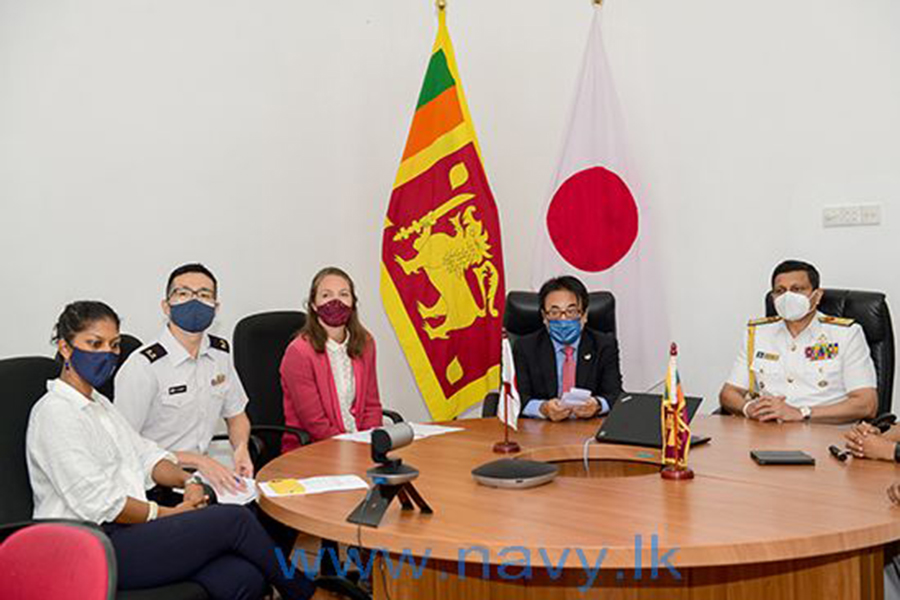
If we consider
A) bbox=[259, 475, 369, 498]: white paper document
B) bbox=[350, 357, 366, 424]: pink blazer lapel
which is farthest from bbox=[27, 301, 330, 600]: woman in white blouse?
bbox=[350, 357, 366, 424]: pink blazer lapel

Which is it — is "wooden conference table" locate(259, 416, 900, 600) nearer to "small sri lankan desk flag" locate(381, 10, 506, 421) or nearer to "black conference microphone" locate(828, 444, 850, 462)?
"black conference microphone" locate(828, 444, 850, 462)

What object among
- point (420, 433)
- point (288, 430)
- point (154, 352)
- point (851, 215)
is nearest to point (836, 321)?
point (851, 215)

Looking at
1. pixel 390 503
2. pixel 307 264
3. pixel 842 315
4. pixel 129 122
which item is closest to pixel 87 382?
pixel 390 503

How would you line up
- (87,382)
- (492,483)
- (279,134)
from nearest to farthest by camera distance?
(492,483) < (87,382) < (279,134)

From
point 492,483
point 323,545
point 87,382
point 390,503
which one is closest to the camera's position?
point 390,503

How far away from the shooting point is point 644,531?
188 cm

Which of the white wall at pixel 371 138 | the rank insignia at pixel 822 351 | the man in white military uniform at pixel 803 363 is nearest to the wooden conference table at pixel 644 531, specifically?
the man in white military uniform at pixel 803 363

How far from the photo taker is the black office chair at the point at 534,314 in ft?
12.6

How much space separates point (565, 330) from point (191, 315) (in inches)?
57.8

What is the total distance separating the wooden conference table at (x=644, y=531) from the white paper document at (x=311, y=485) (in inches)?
2.1

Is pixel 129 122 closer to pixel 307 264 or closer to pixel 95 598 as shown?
pixel 307 264

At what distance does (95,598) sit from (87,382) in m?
1.13

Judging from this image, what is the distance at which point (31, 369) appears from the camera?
99.1 inches

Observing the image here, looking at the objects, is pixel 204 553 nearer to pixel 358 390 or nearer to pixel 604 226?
pixel 358 390
